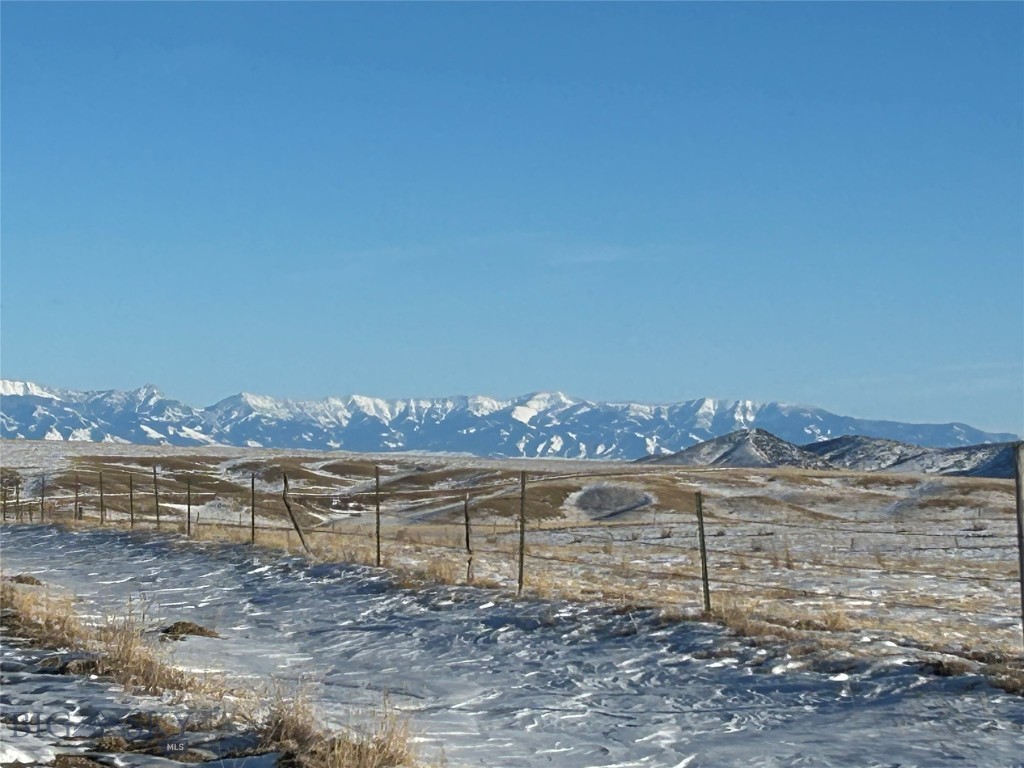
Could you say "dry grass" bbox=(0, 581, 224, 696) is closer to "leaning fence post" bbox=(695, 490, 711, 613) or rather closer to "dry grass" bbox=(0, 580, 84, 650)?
"dry grass" bbox=(0, 580, 84, 650)

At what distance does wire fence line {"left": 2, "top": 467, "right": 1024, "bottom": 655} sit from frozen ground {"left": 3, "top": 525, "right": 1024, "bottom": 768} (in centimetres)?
216

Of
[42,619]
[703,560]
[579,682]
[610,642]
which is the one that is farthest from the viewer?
[703,560]

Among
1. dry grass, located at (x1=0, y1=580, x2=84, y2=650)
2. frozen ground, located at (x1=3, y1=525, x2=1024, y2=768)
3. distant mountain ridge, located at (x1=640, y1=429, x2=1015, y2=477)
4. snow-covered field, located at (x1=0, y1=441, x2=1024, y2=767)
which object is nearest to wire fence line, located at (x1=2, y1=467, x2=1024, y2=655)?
snow-covered field, located at (x1=0, y1=441, x2=1024, y2=767)

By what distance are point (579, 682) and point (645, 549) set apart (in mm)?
25991

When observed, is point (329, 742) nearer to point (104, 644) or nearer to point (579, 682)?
point (579, 682)

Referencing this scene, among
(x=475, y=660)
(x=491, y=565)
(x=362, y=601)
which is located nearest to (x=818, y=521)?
(x=491, y=565)

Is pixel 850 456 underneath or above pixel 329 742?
underneath

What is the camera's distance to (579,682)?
543 inches

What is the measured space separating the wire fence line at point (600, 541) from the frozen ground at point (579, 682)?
2162 millimetres

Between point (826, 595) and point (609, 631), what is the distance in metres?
7.29

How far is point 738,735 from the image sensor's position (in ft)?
36.8

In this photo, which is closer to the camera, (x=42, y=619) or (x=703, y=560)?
(x=42, y=619)

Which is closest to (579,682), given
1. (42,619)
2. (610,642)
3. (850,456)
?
(610,642)

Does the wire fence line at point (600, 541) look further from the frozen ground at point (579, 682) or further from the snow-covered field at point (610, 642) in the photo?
the frozen ground at point (579, 682)
